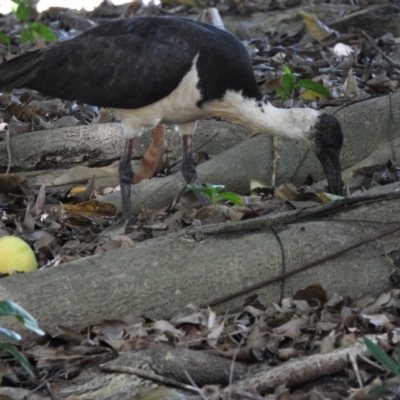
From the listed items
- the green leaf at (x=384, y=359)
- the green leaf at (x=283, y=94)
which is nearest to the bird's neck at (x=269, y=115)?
the green leaf at (x=283, y=94)

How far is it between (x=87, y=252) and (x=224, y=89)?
1.57 metres

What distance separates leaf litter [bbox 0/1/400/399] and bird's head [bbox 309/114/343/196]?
0.17 metres

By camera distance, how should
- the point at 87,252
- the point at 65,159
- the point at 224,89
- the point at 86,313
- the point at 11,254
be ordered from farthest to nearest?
1. the point at 65,159
2. the point at 224,89
3. the point at 87,252
4. the point at 11,254
5. the point at 86,313

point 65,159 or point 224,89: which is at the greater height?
point 224,89

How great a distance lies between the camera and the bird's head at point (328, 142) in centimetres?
595

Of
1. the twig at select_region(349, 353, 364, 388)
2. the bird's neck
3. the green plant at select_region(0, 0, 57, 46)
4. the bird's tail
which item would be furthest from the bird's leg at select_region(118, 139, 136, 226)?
the twig at select_region(349, 353, 364, 388)

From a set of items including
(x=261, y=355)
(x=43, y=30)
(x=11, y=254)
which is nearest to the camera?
(x=261, y=355)

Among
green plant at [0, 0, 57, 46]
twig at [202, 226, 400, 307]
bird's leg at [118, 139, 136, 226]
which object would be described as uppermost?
twig at [202, 226, 400, 307]

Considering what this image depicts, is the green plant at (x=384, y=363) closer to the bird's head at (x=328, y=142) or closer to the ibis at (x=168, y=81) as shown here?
the ibis at (x=168, y=81)

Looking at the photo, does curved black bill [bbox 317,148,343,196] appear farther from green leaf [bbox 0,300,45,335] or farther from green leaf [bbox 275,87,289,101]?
green leaf [bbox 0,300,45,335]

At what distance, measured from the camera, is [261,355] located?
3.71 m

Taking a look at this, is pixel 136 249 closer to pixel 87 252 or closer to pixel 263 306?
pixel 263 306

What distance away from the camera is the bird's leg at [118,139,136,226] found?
6.09 meters

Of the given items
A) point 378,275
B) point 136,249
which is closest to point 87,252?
point 136,249
